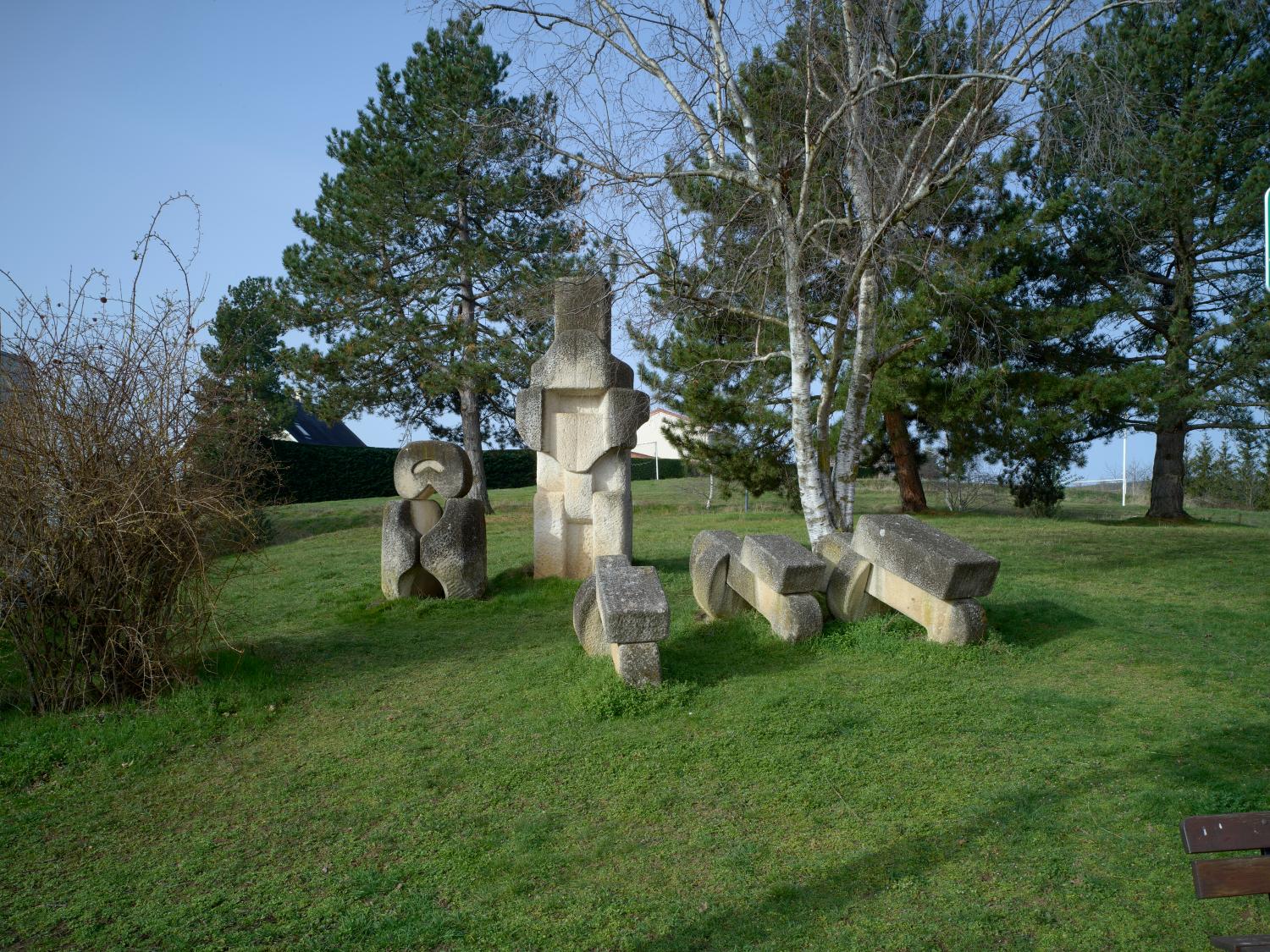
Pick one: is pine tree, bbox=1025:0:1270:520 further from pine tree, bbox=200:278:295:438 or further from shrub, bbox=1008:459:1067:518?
pine tree, bbox=200:278:295:438

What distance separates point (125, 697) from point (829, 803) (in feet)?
14.4

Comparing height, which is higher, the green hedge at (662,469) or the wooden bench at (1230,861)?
the green hedge at (662,469)

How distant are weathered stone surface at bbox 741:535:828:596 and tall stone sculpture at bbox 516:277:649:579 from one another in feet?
9.00

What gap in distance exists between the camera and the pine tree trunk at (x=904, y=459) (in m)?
18.3

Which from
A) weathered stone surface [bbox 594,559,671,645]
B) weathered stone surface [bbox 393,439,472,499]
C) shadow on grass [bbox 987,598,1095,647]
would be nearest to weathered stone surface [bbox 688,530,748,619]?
weathered stone surface [bbox 594,559,671,645]

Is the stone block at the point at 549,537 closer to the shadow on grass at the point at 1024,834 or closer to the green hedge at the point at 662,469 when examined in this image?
the shadow on grass at the point at 1024,834

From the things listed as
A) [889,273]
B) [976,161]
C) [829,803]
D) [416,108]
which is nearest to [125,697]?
[829,803]

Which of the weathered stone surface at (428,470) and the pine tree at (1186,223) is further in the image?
the pine tree at (1186,223)

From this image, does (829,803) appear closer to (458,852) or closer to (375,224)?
(458,852)

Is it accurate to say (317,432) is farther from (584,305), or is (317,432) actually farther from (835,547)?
(835,547)

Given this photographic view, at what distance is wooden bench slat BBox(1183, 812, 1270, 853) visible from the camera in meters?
2.72

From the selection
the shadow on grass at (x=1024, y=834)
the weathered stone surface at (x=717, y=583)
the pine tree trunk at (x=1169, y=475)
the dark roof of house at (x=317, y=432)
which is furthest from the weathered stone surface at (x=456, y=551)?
the dark roof of house at (x=317, y=432)

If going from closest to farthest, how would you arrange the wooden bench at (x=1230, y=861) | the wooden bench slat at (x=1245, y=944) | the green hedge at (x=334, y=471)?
the wooden bench slat at (x=1245, y=944), the wooden bench at (x=1230, y=861), the green hedge at (x=334, y=471)

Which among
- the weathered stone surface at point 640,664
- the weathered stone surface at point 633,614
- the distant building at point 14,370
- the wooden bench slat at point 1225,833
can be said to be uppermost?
the distant building at point 14,370
